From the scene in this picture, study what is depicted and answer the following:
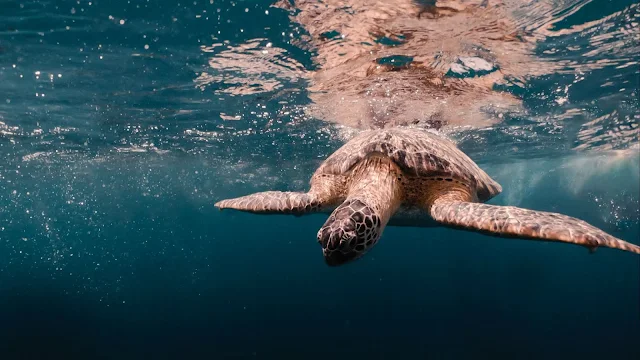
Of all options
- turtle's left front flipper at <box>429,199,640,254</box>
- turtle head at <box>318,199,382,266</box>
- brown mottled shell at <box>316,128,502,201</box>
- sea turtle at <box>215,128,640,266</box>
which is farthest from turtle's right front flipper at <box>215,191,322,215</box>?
turtle's left front flipper at <box>429,199,640,254</box>

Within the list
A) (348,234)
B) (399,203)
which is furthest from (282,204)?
(348,234)

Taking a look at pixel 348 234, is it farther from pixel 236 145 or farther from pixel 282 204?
pixel 236 145

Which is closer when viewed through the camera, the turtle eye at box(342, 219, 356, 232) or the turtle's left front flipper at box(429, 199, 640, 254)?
the turtle's left front flipper at box(429, 199, 640, 254)

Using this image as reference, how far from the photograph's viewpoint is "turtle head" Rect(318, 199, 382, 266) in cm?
311

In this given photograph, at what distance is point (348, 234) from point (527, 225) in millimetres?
1902

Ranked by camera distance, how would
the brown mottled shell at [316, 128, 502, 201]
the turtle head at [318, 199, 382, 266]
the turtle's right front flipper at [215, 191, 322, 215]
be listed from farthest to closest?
the turtle's right front flipper at [215, 191, 322, 215], the brown mottled shell at [316, 128, 502, 201], the turtle head at [318, 199, 382, 266]

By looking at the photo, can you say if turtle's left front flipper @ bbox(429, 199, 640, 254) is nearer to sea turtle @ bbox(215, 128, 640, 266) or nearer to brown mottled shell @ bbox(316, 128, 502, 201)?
sea turtle @ bbox(215, 128, 640, 266)

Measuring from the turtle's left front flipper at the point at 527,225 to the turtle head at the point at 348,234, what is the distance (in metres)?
1.17

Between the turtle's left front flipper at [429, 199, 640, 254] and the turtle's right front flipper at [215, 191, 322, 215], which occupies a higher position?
the turtle's left front flipper at [429, 199, 640, 254]

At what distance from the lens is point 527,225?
3.36 m

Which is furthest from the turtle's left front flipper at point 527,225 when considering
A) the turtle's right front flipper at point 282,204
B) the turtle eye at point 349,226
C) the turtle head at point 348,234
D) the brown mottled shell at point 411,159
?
the turtle's right front flipper at point 282,204

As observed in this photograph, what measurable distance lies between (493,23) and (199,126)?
12.5 meters

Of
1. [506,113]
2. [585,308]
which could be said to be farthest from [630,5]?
[585,308]

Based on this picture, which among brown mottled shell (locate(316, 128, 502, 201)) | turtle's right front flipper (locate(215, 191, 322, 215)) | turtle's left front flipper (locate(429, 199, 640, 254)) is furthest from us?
turtle's right front flipper (locate(215, 191, 322, 215))
